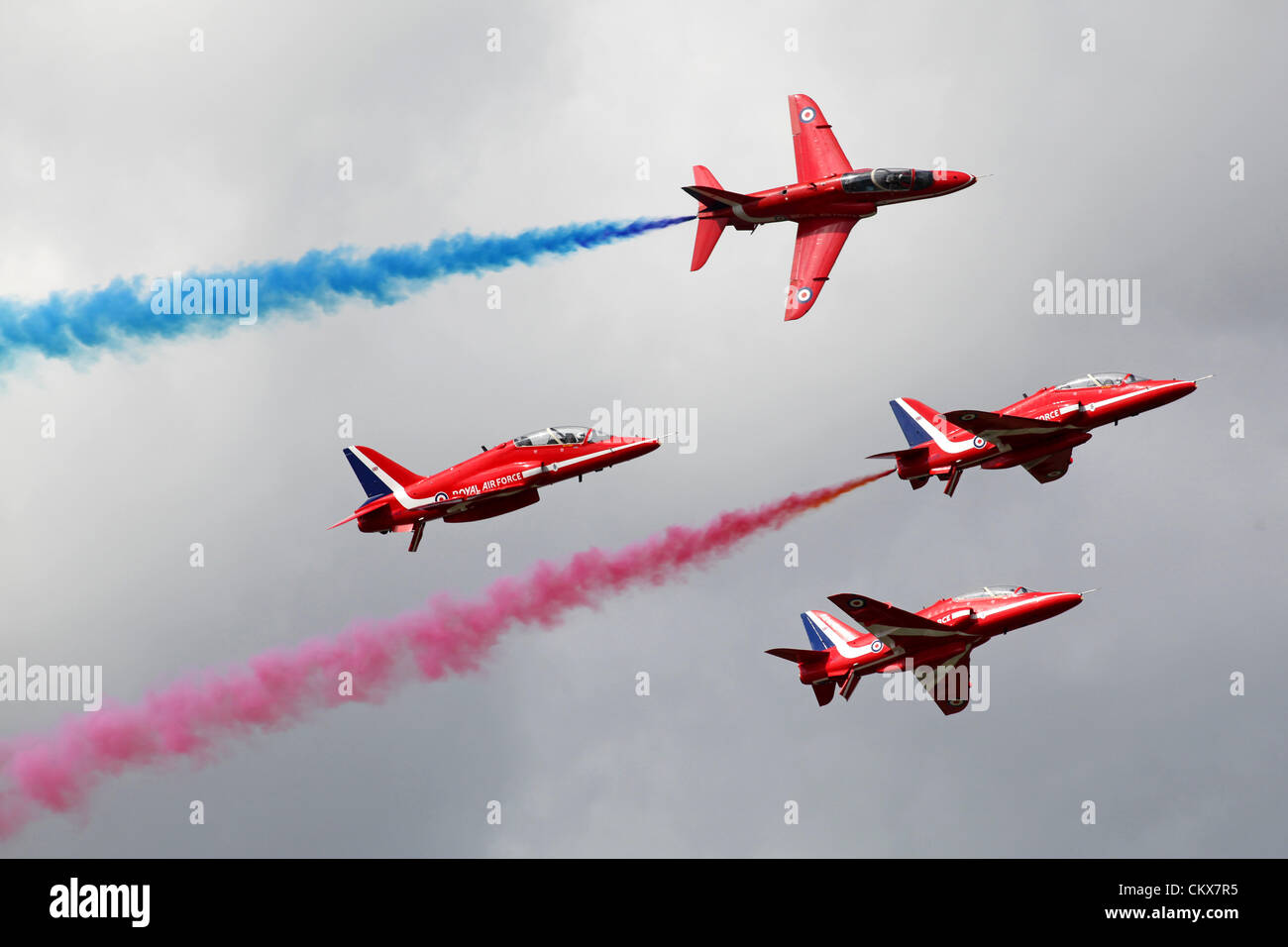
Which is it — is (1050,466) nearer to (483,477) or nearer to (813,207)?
(813,207)

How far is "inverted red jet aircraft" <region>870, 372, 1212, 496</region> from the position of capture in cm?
7894

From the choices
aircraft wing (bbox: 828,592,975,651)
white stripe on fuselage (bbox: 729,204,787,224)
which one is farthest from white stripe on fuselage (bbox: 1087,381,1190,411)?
white stripe on fuselage (bbox: 729,204,787,224)

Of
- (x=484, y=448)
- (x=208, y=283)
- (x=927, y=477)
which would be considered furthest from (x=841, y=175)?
(x=208, y=283)

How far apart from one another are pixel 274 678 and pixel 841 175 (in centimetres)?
3009

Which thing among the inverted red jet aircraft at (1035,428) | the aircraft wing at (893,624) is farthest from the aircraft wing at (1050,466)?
the aircraft wing at (893,624)

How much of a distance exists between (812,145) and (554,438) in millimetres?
20214

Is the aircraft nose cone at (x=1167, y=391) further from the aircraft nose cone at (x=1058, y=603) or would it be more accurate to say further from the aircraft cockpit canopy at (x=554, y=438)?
the aircraft cockpit canopy at (x=554, y=438)

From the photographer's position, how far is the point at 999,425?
79062mm

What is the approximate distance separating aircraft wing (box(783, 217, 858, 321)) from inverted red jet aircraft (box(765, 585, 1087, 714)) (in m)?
13.3

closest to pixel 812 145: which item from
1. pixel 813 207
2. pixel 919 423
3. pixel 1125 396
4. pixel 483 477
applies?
pixel 813 207

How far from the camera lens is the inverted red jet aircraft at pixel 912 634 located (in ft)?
254

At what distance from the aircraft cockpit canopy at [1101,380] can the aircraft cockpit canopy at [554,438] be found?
1799 centimetres

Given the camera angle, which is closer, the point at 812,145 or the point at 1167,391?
the point at 1167,391
